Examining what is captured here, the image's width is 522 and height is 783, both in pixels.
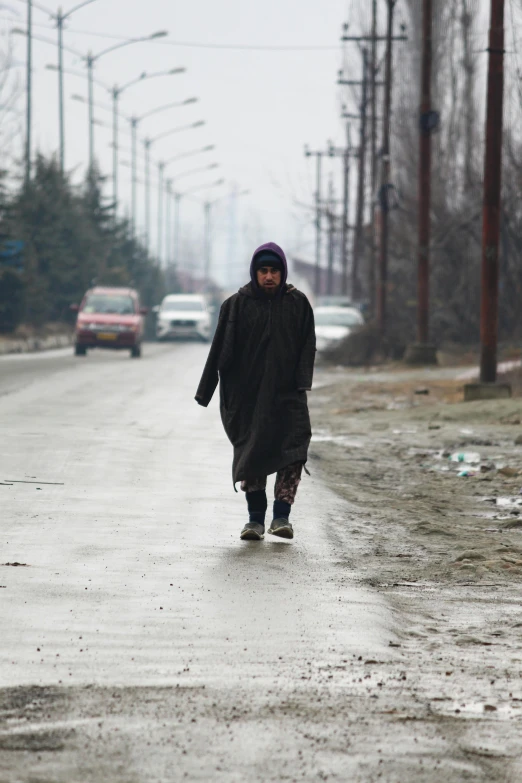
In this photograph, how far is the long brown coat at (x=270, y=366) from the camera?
8352 mm

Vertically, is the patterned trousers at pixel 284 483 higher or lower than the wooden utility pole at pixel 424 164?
lower

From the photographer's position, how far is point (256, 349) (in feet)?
27.5

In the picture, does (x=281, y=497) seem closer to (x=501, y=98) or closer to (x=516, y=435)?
(x=516, y=435)

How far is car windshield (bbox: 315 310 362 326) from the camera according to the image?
39328 millimetres

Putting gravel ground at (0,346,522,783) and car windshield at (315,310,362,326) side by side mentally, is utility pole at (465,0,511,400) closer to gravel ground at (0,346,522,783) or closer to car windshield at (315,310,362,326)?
gravel ground at (0,346,522,783)

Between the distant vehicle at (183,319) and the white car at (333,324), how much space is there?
635 inches

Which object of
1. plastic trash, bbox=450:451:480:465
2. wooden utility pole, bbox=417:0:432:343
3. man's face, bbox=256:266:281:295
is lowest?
plastic trash, bbox=450:451:480:465

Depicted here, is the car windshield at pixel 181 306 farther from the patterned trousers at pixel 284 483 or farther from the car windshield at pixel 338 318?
the patterned trousers at pixel 284 483

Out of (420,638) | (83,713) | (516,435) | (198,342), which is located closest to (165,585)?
(420,638)

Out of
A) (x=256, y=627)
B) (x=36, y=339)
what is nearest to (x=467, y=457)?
(x=256, y=627)

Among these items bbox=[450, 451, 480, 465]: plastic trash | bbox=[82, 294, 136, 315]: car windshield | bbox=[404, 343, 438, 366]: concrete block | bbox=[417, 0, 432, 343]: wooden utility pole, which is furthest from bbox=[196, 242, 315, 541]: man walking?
bbox=[82, 294, 136, 315]: car windshield

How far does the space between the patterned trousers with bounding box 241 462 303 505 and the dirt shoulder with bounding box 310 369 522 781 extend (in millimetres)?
440

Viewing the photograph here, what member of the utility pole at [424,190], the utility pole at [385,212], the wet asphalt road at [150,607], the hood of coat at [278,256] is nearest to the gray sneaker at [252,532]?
the wet asphalt road at [150,607]

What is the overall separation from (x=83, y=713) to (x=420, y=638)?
180 centimetres
